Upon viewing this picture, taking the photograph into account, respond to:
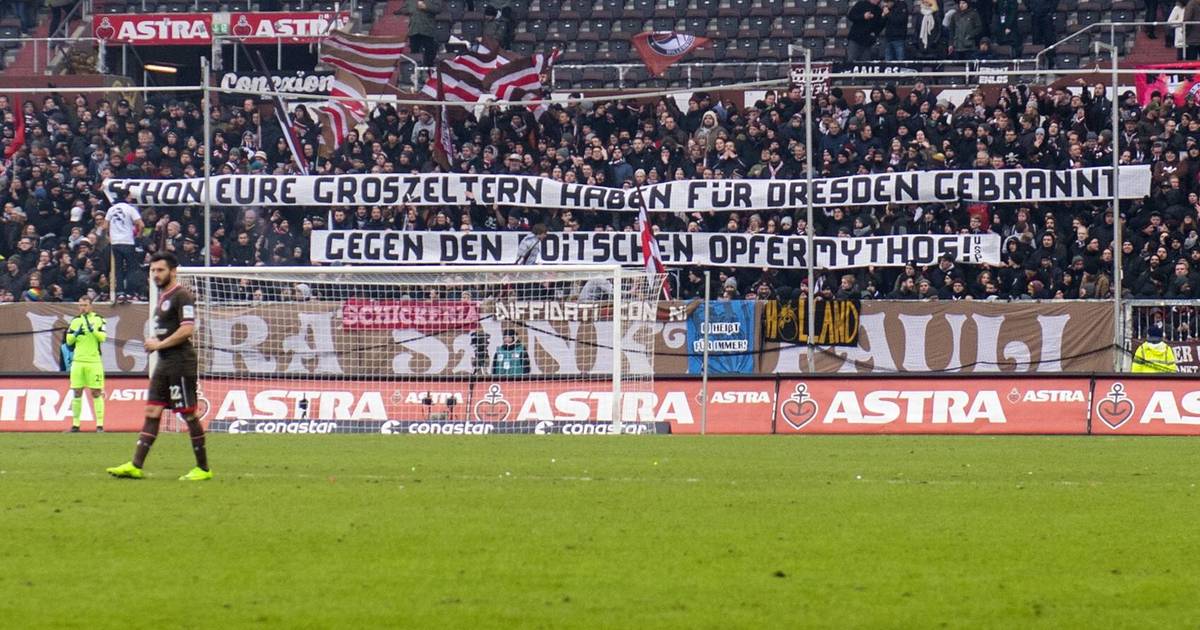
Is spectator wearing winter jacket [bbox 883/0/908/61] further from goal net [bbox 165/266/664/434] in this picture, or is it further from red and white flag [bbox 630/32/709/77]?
goal net [bbox 165/266/664/434]

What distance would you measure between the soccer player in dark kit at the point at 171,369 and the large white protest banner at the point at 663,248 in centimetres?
1386

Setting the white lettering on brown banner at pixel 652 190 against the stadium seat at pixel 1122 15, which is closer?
the white lettering on brown banner at pixel 652 190

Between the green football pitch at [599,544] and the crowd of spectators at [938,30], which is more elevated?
the crowd of spectators at [938,30]

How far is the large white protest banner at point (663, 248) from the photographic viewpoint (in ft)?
85.6

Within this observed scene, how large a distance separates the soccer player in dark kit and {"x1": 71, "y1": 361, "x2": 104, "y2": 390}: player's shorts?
9.57 meters

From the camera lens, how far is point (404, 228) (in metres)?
27.8

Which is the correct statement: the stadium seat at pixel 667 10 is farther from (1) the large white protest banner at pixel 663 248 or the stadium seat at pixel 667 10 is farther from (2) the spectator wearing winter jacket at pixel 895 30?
(1) the large white protest banner at pixel 663 248

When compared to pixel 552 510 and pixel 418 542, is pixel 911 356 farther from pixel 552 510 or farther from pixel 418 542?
pixel 418 542

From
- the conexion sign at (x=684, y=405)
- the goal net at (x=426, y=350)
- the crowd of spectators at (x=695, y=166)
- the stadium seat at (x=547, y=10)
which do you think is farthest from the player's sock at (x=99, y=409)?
the stadium seat at (x=547, y=10)

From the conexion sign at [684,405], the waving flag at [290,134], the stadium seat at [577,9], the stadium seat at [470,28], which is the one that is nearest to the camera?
the conexion sign at [684,405]

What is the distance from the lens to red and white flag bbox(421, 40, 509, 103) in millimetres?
29578

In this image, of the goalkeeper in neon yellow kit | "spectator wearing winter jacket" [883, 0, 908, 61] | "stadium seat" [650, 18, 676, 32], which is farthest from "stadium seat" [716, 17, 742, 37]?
the goalkeeper in neon yellow kit

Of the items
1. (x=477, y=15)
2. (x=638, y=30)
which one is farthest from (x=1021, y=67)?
(x=477, y=15)

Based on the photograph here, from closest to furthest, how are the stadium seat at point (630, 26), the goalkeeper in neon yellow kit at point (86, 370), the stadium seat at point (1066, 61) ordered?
the goalkeeper in neon yellow kit at point (86, 370)
the stadium seat at point (1066, 61)
the stadium seat at point (630, 26)
